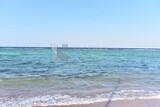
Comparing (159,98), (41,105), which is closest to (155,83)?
(159,98)

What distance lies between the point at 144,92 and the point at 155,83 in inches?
123

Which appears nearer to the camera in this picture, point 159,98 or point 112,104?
point 112,104

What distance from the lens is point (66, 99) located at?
410 inches

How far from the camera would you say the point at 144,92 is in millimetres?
12273

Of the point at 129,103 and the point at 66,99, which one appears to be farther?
the point at 66,99

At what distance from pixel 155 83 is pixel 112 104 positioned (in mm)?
6068

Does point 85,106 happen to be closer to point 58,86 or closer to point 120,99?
point 120,99

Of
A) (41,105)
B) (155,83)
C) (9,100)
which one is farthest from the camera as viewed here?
(155,83)

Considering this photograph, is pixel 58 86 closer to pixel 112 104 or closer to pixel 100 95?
pixel 100 95

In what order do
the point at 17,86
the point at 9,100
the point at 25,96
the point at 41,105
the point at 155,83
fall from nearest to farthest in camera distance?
the point at 41,105
the point at 9,100
the point at 25,96
the point at 17,86
the point at 155,83

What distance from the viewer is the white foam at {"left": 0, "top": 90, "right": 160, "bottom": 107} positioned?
9602 mm

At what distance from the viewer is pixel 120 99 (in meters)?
10.5

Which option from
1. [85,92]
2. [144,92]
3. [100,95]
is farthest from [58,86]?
[144,92]

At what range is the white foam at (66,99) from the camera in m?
9.60
